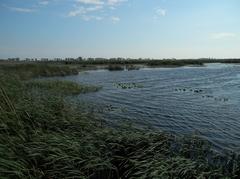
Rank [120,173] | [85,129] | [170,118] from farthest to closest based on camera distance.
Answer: [170,118]
[85,129]
[120,173]

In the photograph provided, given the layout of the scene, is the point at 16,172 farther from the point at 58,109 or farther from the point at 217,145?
the point at 217,145

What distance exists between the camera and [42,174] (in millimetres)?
7156

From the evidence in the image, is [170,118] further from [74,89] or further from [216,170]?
[74,89]

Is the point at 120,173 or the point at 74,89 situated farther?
the point at 74,89

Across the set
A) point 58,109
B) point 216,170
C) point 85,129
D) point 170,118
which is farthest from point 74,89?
point 216,170

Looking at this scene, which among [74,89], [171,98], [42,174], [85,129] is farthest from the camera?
[74,89]

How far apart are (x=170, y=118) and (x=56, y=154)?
11.2 metres

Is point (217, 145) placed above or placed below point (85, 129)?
below

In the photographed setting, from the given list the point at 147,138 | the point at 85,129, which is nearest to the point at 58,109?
the point at 85,129

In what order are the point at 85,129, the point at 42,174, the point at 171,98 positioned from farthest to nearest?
1. the point at 171,98
2. the point at 85,129
3. the point at 42,174

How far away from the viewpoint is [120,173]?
833cm

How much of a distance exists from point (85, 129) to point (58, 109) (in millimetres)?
2802

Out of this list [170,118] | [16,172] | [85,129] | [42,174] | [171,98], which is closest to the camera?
[16,172]

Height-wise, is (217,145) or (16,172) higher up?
(16,172)
